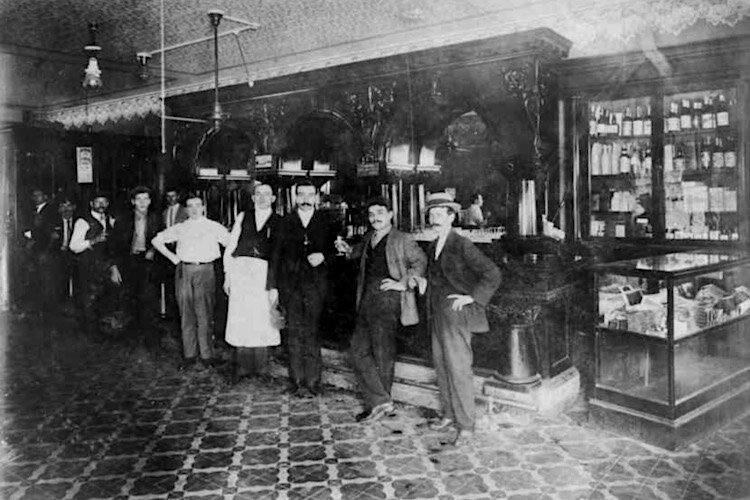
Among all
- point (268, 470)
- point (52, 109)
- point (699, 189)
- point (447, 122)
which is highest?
point (52, 109)

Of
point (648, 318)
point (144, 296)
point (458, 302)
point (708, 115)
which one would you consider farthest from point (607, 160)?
point (144, 296)

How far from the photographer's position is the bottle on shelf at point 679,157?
556 cm

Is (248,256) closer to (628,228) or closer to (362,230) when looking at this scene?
(362,230)

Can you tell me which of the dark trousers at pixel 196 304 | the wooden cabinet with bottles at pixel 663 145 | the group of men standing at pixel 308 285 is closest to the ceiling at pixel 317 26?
the wooden cabinet with bottles at pixel 663 145

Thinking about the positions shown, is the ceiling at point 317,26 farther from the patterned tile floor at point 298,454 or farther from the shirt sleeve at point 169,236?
the patterned tile floor at point 298,454

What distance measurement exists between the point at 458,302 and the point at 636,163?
2.64 meters

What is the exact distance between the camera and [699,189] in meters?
5.44

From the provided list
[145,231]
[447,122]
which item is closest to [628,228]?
[447,122]

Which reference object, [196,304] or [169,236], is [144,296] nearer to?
[169,236]

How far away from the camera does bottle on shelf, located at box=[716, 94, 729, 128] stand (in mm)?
5266

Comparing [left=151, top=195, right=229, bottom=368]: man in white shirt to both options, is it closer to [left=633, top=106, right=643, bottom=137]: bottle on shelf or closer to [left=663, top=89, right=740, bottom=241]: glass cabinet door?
[left=633, top=106, right=643, bottom=137]: bottle on shelf

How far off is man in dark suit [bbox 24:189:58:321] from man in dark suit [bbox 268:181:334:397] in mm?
4894

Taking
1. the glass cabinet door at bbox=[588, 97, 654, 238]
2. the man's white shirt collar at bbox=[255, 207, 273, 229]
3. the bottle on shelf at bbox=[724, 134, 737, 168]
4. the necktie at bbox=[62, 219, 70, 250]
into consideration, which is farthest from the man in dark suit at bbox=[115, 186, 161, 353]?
the bottle on shelf at bbox=[724, 134, 737, 168]

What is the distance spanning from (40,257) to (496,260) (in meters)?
6.68
